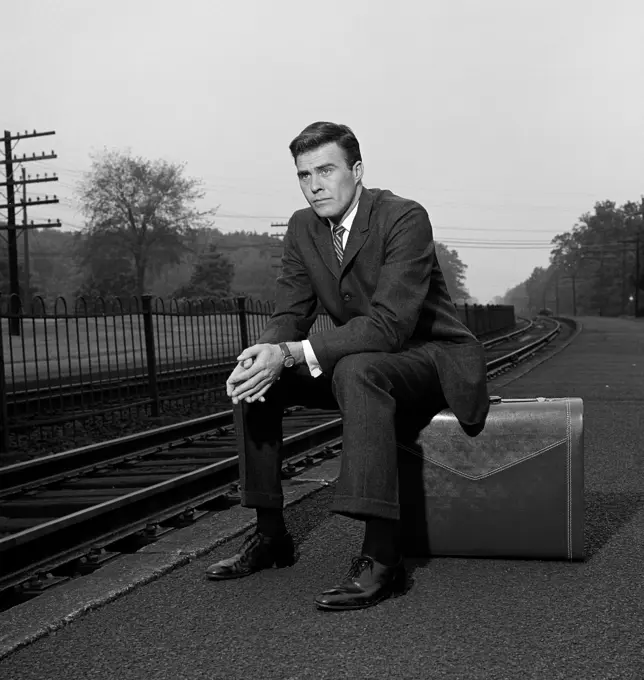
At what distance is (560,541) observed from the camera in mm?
3660

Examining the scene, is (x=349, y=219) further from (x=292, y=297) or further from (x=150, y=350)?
(x=150, y=350)

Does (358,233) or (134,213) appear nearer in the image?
(358,233)

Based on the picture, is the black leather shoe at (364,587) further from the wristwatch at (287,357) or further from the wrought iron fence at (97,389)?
the wrought iron fence at (97,389)

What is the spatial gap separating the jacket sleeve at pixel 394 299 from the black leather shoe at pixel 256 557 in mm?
754

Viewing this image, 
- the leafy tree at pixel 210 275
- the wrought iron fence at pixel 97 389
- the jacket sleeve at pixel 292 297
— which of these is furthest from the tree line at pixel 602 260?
the jacket sleeve at pixel 292 297

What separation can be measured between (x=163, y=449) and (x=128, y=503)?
2.73 meters

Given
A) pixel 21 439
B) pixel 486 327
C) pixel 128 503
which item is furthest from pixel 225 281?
pixel 128 503

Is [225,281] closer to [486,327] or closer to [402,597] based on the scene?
[486,327]

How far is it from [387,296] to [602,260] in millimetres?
115023

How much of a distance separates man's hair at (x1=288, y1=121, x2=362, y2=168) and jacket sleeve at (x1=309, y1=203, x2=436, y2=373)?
12.7 inches

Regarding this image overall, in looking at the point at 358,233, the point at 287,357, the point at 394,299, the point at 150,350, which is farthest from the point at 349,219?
the point at 150,350

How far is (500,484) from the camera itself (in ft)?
12.1

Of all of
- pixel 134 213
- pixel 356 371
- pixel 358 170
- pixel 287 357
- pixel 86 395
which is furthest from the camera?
pixel 134 213

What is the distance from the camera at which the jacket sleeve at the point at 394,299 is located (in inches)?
138
